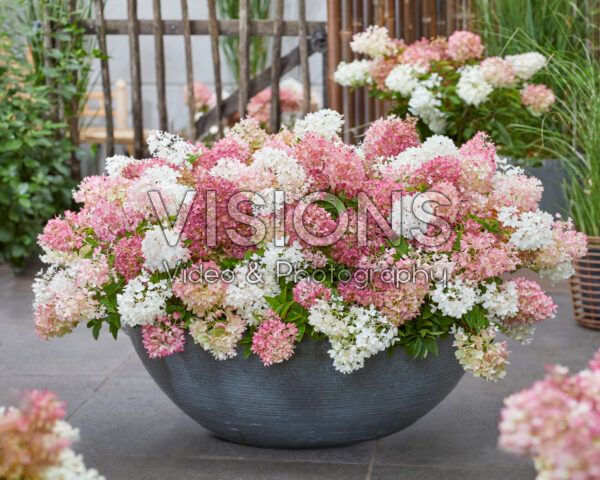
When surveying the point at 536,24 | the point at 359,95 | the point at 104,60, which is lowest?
the point at 359,95

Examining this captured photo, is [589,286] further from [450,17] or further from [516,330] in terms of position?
[450,17]

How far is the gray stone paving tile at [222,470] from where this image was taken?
166cm

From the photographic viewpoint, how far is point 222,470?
5.58 feet

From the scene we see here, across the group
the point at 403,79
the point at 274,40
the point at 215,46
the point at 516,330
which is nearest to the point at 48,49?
the point at 215,46

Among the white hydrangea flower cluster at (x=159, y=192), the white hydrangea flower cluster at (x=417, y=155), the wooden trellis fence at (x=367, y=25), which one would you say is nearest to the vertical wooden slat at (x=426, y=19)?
the wooden trellis fence at (x=367, y=25)

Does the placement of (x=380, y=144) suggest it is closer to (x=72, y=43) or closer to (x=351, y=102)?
(x=351, y=102)

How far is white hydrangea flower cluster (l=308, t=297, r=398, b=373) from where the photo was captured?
151cm

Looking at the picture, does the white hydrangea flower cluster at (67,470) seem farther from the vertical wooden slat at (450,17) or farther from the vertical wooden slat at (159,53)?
the vertical wooden slat at (450,17)

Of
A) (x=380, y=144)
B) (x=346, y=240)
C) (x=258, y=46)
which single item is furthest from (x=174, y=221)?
(x=258, y=46)

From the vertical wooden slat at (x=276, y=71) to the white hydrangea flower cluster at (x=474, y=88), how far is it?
115 cm

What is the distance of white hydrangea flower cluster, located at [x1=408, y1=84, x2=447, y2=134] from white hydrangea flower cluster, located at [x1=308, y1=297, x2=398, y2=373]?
2050 mm

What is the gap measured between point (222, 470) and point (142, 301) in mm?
429

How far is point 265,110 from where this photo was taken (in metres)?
4.35

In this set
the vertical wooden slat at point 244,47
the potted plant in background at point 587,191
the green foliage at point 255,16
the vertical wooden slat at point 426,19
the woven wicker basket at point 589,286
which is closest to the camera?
the potted plant in background at point 587,191
